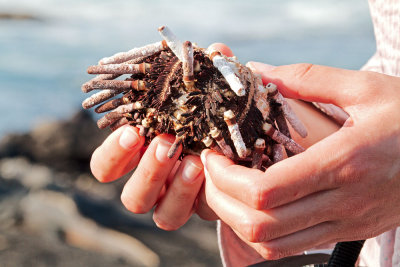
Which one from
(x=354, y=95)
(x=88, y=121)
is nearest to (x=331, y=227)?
(x=354, y=95)

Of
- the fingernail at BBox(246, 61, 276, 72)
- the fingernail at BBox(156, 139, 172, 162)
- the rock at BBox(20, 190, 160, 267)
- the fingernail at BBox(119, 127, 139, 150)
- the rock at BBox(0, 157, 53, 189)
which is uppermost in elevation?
the fingernail at BBox(246, 61, 276, 72)

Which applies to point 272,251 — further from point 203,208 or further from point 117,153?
point 117,153

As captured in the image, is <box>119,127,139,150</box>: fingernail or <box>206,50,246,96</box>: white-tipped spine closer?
<box>206,50,246,96</box>: white-tipped spine

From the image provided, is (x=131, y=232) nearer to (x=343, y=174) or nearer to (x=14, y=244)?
(x=14, y=244)

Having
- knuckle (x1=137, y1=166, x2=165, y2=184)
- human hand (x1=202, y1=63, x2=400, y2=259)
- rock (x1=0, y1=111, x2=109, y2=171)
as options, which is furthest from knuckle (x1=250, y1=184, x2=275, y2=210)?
rock (x1=0, y1=111, x2=109, y2=171)

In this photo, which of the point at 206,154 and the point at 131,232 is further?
the point at 131,232

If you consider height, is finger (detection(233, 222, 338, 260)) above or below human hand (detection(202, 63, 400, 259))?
below


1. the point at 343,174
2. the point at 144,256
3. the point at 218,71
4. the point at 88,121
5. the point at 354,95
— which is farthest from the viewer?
the point at 88,121

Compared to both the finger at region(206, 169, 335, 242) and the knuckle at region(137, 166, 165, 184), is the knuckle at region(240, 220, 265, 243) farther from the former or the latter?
the knuckle at region(137, 166, 165, 184)
